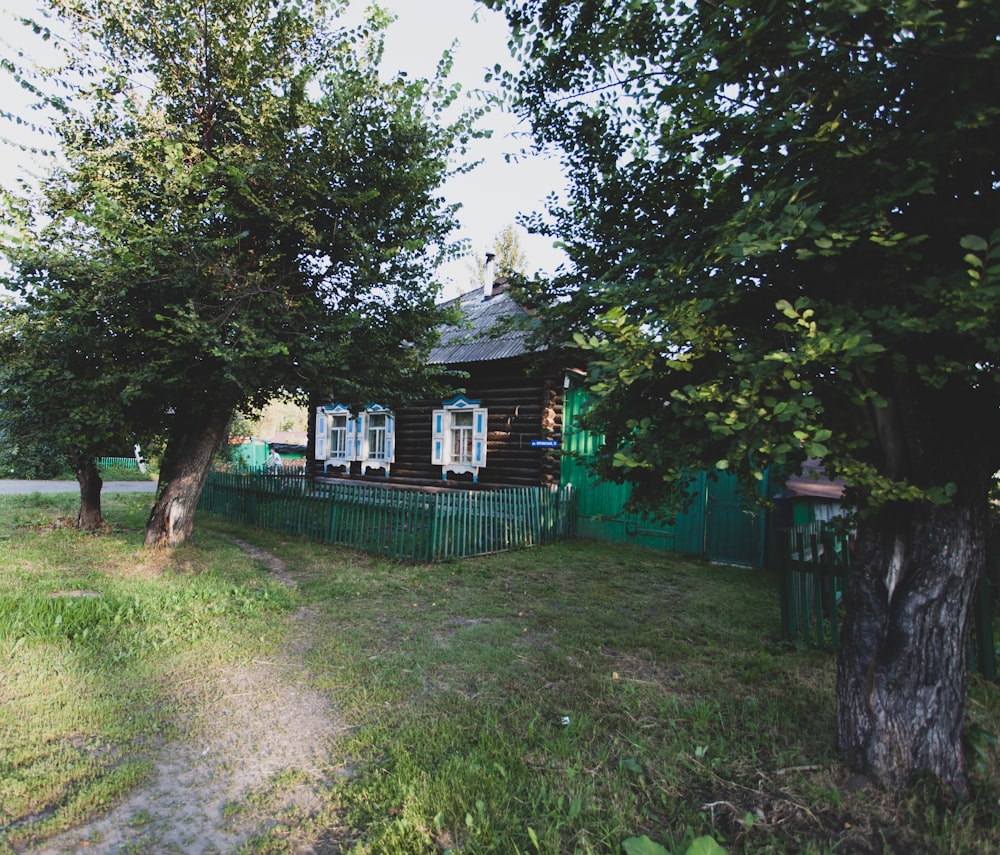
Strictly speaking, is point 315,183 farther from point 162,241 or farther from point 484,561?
point 484,561

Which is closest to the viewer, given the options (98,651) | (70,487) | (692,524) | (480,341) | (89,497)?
(98,651)

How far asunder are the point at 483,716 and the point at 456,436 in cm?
1064

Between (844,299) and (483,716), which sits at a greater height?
(844,299)

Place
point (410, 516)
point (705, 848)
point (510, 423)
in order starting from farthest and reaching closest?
point (510, 423)
point (410, 516)
point (705, 848)

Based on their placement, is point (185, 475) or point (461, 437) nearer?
point (185, 475)

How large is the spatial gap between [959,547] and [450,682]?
3.30 metres

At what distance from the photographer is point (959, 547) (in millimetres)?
2768

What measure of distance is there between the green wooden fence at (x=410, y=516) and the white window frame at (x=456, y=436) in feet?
8.24

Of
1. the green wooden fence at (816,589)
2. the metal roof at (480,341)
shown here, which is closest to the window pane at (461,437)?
the metal roof at (480,341)

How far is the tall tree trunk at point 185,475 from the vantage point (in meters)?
9.16

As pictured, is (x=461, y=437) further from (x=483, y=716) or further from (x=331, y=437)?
(x=483, y=716)

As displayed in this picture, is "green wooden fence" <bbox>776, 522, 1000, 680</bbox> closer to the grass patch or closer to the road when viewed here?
the grass patch

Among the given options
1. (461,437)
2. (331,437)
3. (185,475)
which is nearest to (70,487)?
(331,437)

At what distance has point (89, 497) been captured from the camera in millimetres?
10844
